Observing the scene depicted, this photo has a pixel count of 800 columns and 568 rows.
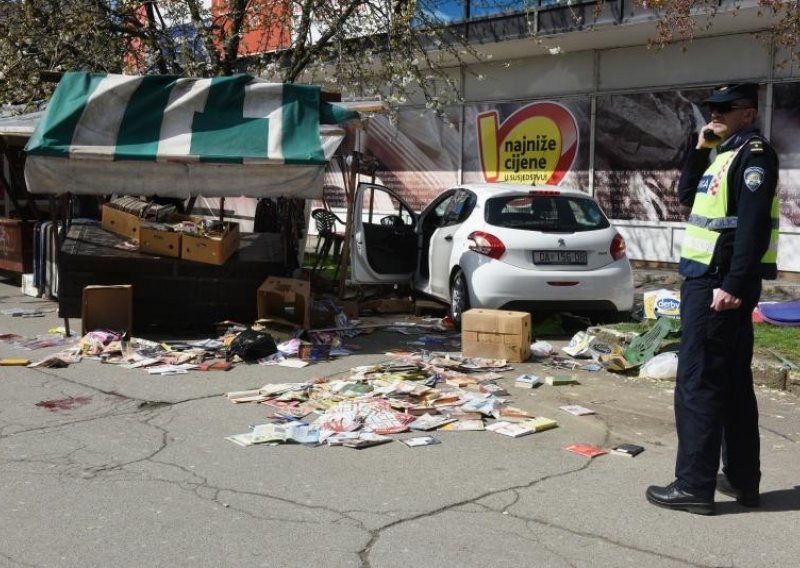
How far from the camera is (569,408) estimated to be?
6727mm

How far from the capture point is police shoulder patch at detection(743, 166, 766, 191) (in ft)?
14.2

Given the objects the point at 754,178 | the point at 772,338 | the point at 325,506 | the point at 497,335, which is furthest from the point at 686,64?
the point at 325,506

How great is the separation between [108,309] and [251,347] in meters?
1.79

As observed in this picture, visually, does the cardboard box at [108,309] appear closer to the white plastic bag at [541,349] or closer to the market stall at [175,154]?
the market stall at [175,154]

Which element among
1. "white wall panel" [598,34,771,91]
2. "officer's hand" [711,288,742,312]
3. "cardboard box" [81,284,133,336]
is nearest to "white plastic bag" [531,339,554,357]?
"cardboard box" [81,284,133,336]

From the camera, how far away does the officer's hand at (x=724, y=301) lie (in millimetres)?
4336

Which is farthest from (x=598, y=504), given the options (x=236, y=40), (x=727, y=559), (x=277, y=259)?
(x=236, y=40)

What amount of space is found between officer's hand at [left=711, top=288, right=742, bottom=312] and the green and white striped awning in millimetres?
5392

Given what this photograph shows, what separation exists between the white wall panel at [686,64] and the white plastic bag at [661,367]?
7.76m

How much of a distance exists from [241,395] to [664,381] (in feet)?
11.8

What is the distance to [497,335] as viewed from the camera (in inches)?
334

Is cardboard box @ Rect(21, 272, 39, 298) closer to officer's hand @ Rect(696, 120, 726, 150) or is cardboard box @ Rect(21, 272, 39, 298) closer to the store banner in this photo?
the store banner

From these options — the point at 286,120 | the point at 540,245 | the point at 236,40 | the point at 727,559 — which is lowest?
the point at 727,559

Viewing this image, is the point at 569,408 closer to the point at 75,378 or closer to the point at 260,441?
the point at 260,441
